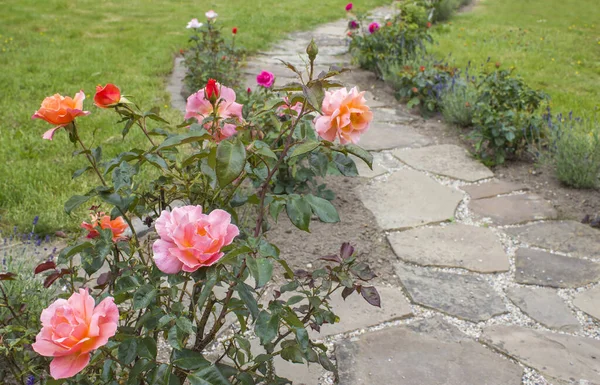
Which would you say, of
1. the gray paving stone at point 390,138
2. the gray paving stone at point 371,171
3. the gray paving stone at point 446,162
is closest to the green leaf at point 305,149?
the gray paving stone at point 371,171

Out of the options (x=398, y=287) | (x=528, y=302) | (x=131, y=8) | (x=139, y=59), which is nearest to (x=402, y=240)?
(x=398, y=287)

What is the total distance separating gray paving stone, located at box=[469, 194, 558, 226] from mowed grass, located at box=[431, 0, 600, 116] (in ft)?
5.38

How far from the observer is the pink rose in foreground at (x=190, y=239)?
3.81 feet

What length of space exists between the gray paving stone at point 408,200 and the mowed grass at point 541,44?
184cm

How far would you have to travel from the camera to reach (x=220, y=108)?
1.59 metres

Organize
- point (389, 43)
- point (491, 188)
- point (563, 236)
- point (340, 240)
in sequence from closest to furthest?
point (340, 240) < point (563, 236) < point (491, 188) < point (389, 43)

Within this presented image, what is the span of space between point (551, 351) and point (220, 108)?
151cm

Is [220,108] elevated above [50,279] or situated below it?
above

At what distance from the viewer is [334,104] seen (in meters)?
1.36

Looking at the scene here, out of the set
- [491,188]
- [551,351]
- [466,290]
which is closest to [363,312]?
[466,290]

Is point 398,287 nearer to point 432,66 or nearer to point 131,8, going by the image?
point 432,66

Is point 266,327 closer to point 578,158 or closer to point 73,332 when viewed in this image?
point 73,332

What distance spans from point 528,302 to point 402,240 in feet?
2.19

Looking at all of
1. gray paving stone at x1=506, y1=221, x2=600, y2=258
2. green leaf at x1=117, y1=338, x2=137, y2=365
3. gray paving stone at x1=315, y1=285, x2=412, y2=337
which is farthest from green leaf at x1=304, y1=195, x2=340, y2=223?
gray paving stone at x1=506, y1=221, x2=600, y2=258
